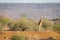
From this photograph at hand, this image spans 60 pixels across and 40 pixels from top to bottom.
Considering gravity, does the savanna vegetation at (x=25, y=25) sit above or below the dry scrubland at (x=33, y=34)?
above

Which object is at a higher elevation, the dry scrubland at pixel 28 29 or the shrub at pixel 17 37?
the dry scrubland at pixel 28 29

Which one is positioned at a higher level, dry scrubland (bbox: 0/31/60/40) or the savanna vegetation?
the savanna vegetation

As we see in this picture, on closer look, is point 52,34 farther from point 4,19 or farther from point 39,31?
point 4,19

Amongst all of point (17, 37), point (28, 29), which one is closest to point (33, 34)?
point (28, 29)

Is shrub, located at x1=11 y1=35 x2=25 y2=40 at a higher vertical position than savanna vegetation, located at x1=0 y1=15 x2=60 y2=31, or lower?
lower

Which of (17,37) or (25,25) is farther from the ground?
(25,25)

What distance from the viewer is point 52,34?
1883 millimetres

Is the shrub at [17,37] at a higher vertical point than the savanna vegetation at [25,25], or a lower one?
lower

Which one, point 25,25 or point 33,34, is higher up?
point 25,25

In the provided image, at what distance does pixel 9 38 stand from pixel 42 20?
52cm

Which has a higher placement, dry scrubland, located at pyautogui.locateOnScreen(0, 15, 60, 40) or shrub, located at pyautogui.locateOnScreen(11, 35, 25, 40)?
dry scrubland, located at pyautogui.locateOnScreen(0, 15, 60, 40)

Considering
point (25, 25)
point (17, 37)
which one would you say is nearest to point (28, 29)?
point (25, 25)

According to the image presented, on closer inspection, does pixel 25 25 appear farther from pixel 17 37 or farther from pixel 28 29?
pixel 17 37

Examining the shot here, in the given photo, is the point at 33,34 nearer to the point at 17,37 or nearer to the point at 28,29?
the point at 28,29
